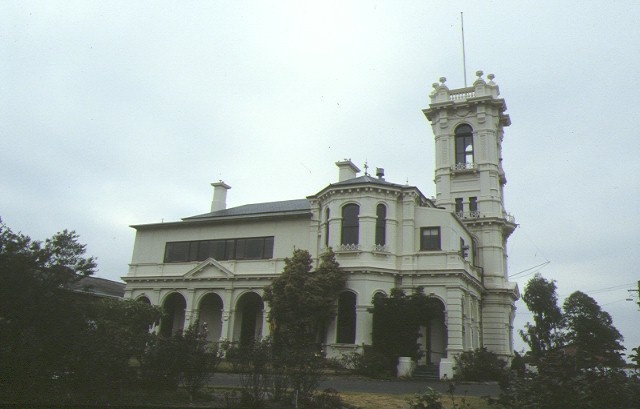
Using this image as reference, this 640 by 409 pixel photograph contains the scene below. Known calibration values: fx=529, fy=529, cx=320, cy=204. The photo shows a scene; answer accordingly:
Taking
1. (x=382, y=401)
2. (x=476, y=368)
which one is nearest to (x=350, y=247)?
(x=476, y=368)

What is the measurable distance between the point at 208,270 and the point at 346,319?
10.6 meters

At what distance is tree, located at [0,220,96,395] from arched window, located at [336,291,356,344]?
18.9 meters

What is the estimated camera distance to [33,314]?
962 cm

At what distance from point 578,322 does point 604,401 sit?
191 ft

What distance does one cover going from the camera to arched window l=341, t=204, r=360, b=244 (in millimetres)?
29297

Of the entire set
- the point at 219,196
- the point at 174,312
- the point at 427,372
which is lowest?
the point at 427,372

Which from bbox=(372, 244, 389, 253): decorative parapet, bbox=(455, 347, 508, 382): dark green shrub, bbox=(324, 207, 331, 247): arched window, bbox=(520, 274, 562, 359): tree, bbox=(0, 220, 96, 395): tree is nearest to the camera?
bbox=(0, 220, 96, 395): tree

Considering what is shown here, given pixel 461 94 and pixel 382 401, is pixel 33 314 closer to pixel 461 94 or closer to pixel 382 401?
pixel 382 401

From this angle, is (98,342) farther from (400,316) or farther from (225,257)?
(225,257)

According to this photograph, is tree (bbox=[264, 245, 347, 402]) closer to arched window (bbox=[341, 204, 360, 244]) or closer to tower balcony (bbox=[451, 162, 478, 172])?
arched window (bbox=[341, 204, 360, 244])

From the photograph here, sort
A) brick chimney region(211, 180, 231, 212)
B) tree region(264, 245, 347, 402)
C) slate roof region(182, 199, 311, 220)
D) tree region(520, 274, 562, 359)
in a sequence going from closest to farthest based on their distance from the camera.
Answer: tree region(264, 245, 347, 402) → slate roof region(182, 199, 311, 220) → brick chimney region(211, 180, 231, 212) → tree region(520, 274, 562, 359)

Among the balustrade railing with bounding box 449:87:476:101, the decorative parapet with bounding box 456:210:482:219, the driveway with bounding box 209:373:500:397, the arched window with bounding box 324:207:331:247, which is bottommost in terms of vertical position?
the driveway with bounding box 209:373:500:397

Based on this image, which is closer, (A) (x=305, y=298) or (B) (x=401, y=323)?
(B) (x=401, y=323)

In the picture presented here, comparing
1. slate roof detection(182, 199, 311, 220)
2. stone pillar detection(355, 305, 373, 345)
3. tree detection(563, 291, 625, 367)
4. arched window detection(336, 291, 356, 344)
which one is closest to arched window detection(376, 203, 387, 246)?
arched window detection(336, 291, 356, 344)
